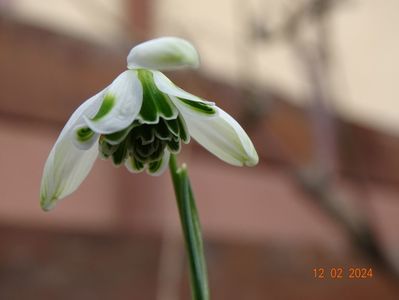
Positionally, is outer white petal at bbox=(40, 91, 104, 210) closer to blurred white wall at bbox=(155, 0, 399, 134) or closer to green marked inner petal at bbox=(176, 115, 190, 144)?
green marked inner petal at bbox=(176, 115, 190, 144)

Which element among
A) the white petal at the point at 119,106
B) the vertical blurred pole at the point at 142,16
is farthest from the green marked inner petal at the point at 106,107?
the vertical blurred pole at the point at 142,16

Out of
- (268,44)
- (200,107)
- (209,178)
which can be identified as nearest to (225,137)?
(200,107)

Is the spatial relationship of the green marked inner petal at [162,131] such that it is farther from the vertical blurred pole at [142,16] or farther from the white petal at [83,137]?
the vertical blurred pole at [142,16]

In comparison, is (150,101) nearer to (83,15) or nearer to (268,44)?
(268,44)

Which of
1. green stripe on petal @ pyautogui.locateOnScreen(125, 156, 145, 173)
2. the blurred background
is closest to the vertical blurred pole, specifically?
the blurred background

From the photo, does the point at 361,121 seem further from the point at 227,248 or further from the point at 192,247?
the point at 192,247

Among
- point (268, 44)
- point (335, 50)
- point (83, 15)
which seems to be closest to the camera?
point (268, 44)
